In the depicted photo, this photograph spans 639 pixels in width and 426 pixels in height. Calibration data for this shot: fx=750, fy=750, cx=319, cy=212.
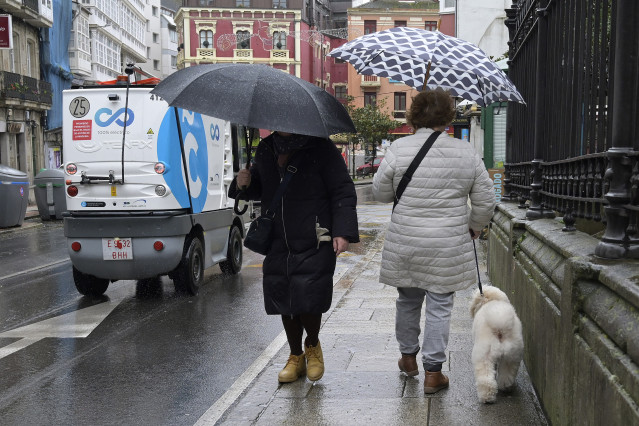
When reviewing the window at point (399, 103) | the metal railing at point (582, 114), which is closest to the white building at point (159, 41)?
the window at point (399, 103)

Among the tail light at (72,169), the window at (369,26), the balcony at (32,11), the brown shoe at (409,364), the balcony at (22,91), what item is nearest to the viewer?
the brown shoe at (409,364)

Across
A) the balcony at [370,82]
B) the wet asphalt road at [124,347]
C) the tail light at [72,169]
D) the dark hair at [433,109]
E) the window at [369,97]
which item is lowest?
the wet asphalt road at [124,347]

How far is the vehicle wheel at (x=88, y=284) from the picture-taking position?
29.9 feet

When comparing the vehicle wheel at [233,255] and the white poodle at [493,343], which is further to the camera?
the vehicle wheel at [233,255]

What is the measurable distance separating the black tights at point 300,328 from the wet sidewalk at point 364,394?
27 cm

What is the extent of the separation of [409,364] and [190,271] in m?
4.50

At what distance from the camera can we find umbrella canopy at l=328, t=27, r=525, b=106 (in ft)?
17.2

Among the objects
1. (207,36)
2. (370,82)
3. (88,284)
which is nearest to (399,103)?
(370,82)

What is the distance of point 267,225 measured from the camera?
5.11 m

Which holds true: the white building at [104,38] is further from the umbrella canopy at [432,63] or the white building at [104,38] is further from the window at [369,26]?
the umbrella canopy at [432,63]

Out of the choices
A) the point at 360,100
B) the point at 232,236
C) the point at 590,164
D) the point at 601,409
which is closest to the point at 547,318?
the point at 590,164

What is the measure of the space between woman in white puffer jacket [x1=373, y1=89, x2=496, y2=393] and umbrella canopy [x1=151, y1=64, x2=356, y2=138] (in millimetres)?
524

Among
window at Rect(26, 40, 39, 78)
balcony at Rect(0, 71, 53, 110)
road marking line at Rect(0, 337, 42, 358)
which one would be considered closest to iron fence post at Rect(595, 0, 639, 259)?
road marking line at Rect(0, 337, 42, 358)

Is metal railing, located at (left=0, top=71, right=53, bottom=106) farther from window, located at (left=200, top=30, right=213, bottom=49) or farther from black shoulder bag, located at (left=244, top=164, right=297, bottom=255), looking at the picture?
black shoulder bag, located at (left=244, top=164, right=297, bottom=255)
